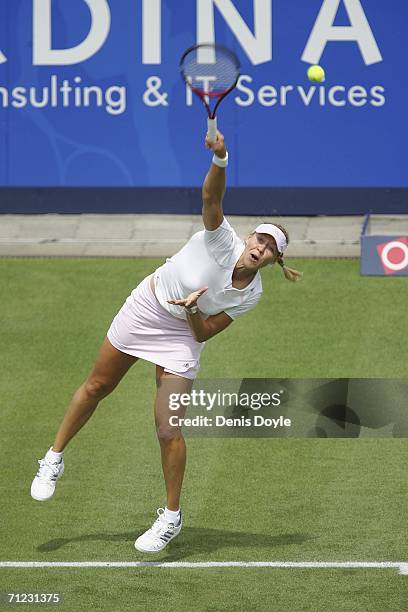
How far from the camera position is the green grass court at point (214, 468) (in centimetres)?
761

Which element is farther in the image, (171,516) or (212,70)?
(171,516)

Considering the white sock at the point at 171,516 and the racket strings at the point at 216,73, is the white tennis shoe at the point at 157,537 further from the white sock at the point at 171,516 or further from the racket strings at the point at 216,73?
the racket strings at the point at 216,73

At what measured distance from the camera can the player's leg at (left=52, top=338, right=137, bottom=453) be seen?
828cm

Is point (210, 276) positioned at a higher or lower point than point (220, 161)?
lower

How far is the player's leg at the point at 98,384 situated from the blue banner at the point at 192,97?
811 centimetres

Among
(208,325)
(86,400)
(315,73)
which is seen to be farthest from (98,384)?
(315,73)

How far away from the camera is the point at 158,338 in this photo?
816 cm

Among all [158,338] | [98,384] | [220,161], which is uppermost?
[220,161]

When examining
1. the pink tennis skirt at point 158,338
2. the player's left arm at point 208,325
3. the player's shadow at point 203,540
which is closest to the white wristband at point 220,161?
the player's left arm at point 208,325

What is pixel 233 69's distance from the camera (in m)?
8.12

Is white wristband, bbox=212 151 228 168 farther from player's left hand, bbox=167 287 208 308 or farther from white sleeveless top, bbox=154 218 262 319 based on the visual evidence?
player's left hand, bbox=167 287 208 308

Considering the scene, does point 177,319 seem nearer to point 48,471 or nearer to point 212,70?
point 48,471

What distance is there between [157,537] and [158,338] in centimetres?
118

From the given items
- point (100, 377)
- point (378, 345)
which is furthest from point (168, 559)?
point (378, 345)
